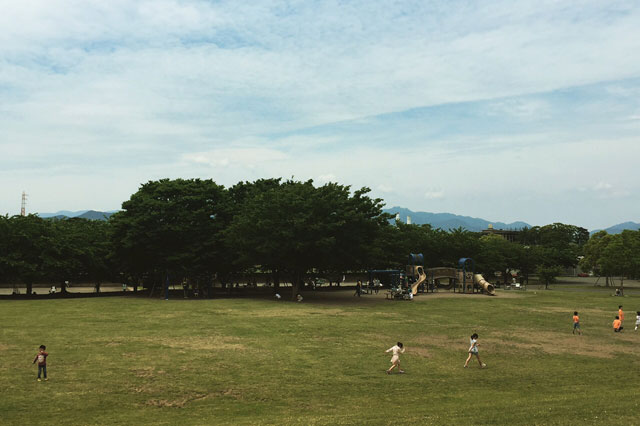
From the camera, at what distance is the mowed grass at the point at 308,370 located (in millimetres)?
16297

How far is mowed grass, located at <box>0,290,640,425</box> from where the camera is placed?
16297 mm

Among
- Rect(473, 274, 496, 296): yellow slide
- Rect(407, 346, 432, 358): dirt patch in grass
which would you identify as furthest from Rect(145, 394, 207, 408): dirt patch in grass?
Rect(473, 274, 496, 296): yellow slide

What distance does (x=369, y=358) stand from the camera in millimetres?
25000

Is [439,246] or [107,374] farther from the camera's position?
[439,246]

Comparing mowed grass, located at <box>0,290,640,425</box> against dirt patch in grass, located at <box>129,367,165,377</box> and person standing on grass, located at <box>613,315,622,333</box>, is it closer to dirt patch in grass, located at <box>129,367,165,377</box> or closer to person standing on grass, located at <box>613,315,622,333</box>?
dirt patch in grass, located at <box>129,367,165,377</box>

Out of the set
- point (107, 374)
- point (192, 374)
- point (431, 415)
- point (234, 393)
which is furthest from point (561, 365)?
point (107, 374)

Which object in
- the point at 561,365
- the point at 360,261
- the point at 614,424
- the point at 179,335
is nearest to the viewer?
the point at 614,424

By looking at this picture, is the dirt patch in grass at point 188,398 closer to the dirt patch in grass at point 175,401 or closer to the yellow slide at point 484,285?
the dirt patch in grass at point 175,401

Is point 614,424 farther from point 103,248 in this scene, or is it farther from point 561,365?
point 103,248

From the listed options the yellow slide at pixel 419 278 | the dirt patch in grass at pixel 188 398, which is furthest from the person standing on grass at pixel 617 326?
the yellow slide at pixel 419 278

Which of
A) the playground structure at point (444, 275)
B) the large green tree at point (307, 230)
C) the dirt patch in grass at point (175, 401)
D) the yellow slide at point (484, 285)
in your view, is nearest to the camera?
the dirt patch in grass at point (175, 401)

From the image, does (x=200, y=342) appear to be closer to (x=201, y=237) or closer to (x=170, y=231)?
(x=170, y=231)

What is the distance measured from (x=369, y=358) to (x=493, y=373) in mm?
5942

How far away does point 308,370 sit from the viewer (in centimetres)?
2239
